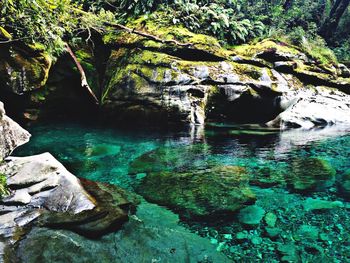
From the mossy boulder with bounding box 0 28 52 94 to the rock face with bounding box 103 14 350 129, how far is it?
9.55ft

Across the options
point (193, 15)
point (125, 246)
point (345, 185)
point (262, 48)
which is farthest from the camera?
point (193, 15)

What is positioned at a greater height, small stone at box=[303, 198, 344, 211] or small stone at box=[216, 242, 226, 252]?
small stone at box=[303, 198, 344, 211]

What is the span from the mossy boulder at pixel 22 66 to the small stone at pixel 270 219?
8291 mm

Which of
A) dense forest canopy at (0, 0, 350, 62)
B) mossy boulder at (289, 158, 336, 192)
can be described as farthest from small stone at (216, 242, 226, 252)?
dense forest canopy at (0, 0, 350, 62)

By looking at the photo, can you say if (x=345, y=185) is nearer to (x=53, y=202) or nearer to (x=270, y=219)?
(x=270, y=219)

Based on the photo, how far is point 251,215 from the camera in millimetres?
3949

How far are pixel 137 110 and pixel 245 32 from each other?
755 centimetres

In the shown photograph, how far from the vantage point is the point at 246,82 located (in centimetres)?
1162

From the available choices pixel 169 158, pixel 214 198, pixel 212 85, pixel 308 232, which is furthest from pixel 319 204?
pixel 212 85

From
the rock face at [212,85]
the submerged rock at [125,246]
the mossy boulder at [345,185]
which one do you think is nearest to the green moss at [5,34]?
the rock face at [212,85]

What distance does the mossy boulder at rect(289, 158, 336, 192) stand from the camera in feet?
16.1

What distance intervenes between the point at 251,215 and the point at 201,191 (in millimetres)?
1011

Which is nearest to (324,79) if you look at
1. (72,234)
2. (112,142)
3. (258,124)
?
(258,124)

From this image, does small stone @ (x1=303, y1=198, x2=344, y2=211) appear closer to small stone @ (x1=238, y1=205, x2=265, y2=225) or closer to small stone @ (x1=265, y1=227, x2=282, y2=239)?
small stone @ (x1=238, y1=205, x2=265, y2=225)
